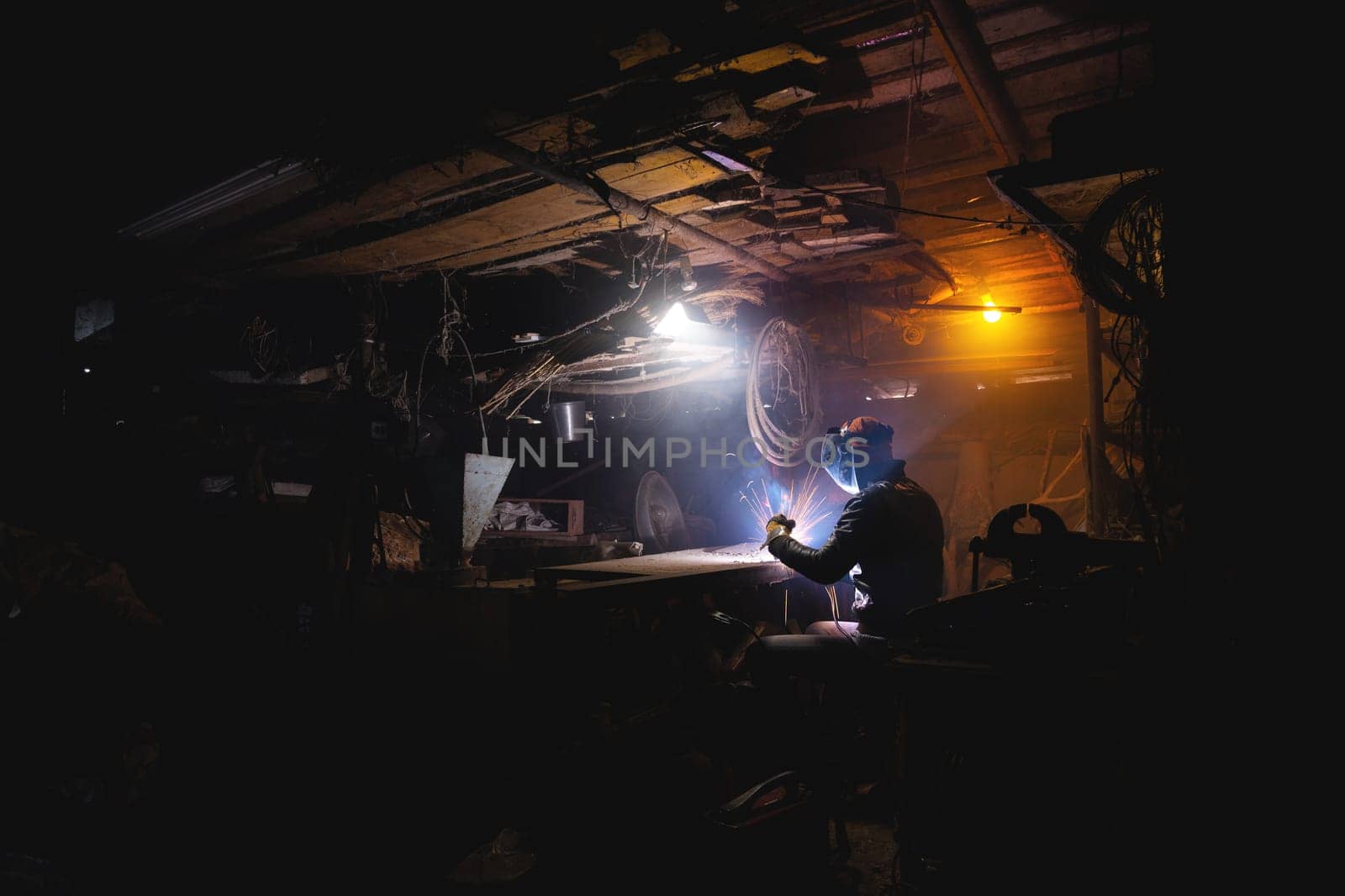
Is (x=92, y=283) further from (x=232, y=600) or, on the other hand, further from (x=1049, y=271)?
(x=1049, y=271)

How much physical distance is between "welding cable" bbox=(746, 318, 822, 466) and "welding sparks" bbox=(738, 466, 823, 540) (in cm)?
281

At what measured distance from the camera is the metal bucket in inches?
418

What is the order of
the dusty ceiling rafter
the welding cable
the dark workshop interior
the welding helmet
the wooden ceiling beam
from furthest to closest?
the welding cable → the welding helmet → the dusty ceiling rafter → the wooden ceiling beam → the dark workshop interior

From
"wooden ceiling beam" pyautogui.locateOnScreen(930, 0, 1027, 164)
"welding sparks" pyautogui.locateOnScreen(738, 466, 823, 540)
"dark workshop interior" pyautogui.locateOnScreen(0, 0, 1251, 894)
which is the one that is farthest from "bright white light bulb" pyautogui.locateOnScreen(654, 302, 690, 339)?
"welding sparks" pyautogui.locateOnScreen(738, 466, 823, 540)

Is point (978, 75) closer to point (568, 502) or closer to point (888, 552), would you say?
point (888, 552)

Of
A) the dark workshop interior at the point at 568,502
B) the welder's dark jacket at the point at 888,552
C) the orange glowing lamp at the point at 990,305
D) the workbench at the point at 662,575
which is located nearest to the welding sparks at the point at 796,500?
the dark workshop interior at the point at 568,502

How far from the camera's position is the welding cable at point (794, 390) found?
310 inches

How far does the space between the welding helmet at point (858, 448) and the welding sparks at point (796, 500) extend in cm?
432

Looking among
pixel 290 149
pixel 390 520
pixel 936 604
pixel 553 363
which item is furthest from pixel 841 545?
pixel 390 520

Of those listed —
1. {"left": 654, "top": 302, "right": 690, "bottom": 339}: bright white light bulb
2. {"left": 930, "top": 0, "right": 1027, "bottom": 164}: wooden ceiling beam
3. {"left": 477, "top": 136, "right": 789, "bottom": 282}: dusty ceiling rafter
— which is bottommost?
{"left": 654, "top": 302, "right": 690, "bottom": 339}: bright white light bulb

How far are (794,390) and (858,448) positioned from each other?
2178 mm

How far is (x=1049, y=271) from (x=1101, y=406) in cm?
227

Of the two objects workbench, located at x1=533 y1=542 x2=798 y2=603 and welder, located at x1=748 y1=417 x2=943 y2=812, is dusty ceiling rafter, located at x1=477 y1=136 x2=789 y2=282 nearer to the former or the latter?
welder, located at x1=748 y1=417 x2=943 y2=812

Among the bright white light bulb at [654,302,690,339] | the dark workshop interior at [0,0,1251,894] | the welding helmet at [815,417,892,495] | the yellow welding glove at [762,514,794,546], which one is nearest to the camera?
the dark workshop interior at [0,0,1251,894]
